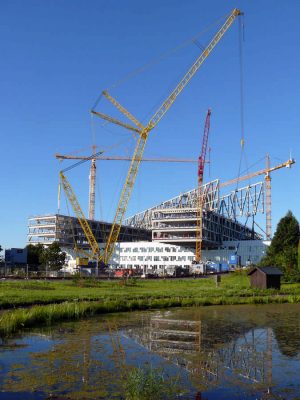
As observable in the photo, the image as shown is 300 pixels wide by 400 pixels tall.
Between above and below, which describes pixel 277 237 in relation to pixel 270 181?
below

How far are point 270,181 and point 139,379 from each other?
183m

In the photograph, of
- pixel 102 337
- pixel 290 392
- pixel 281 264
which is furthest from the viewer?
pixel 281 264

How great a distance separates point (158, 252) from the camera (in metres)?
164

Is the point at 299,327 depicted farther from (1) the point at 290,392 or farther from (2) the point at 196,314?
(1) the point at 290,392

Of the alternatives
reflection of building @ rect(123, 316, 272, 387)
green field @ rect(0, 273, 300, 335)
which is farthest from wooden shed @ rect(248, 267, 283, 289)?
reflection of building @ rect(123, 316, 272, 387)

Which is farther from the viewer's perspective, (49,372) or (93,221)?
(93,221)

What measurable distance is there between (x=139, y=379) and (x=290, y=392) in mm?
4218

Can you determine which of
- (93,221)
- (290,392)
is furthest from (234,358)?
(93,221)

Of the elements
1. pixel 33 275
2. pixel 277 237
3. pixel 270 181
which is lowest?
pixel 33 275

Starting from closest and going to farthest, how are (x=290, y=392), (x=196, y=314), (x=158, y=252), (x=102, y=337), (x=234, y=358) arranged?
1. (x=290, y=392)
2. (x=234, y=358)
3. (x=102, y=337)
4. (x=196, y=314)
5. (x=158, y=252)

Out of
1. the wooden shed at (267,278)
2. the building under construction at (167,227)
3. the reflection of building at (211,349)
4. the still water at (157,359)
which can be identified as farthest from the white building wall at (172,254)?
the reflection of building at (211,349)

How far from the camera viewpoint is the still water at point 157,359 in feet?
40.7

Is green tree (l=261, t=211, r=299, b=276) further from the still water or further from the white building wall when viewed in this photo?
the white building wall

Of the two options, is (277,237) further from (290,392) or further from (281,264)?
(290,392)
